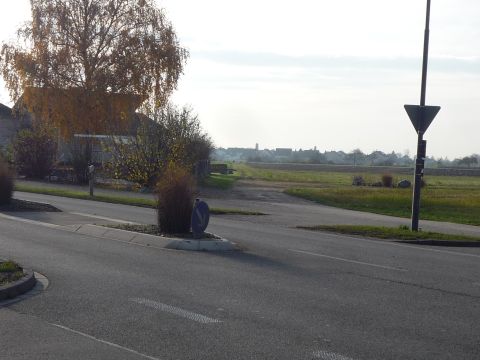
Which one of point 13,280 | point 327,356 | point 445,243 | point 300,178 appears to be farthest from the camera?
point 300,178

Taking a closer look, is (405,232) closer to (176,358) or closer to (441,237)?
(441,237)

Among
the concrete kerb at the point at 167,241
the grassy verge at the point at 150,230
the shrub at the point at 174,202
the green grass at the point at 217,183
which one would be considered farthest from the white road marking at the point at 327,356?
the green grass at the point at 217,183

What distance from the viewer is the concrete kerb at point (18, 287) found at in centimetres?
A: 1001

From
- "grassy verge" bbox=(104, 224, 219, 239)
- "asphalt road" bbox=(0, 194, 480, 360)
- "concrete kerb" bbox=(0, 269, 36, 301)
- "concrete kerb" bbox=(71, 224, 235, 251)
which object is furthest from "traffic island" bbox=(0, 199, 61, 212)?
"concrete kerb" bbox=(0, 269, 36, 301)

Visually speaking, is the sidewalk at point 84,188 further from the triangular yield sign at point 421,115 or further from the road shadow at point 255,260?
the road shadow at point 255,260

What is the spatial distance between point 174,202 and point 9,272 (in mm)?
5889

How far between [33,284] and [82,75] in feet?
122

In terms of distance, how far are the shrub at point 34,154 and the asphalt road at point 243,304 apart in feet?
96.2

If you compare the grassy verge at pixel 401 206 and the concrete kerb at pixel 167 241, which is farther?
the grassy verge at pixel 401 206

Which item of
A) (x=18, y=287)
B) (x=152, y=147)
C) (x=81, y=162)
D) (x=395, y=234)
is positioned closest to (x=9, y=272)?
(x=18, y=287)

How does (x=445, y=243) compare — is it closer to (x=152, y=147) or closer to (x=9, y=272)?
(x=9, y=272)

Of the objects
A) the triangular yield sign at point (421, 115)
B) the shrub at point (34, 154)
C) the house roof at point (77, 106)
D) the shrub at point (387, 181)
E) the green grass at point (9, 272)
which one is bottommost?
the green grass at point (9, 272)

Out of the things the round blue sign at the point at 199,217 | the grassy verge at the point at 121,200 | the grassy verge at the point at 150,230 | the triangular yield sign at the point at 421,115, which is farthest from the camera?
the grassy verge at the point at 121,200

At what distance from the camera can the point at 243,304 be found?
10.0m
